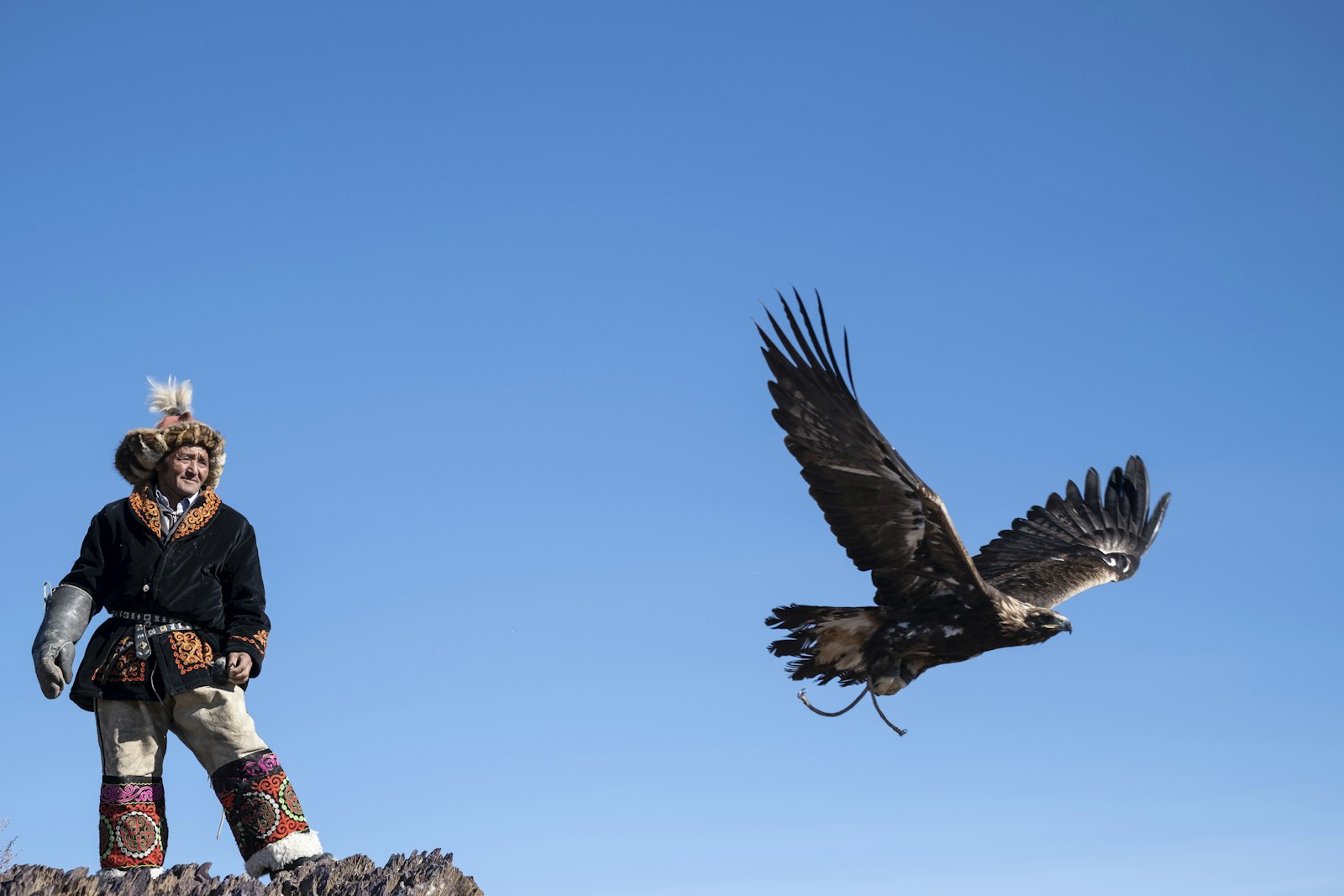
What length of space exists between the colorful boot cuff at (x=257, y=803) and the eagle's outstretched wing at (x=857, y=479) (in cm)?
312

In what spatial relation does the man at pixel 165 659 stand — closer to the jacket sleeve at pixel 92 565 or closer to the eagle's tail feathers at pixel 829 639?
the jacket sleeve at pixel 92 565

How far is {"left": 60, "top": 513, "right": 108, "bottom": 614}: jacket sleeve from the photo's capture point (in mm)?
4789

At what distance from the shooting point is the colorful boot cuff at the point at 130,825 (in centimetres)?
451

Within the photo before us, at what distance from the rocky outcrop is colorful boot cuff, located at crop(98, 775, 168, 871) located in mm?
161

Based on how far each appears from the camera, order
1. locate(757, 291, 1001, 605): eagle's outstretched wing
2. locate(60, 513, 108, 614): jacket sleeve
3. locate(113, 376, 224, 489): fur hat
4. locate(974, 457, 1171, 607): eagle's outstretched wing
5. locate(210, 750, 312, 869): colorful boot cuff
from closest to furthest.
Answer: locate(210, 750, 312, 869): colorful boot cuff, locate(60, 513, 108, 614): jacket sleeve, locate(113, 376, 224, 489): fur hat, locate(757, 291, 1001, 605): eagle's outstretched wing, locate(974, 457, 1171, 607): eagle's outstretched wing

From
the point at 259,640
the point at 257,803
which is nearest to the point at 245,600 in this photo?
the point at 259,640

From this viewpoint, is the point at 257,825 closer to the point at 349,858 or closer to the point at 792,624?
the point at 349,858

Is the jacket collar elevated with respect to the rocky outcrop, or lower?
elevated

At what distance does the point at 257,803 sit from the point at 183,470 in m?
1.35

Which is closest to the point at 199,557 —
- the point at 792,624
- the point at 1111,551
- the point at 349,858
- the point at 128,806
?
the point at 128,806

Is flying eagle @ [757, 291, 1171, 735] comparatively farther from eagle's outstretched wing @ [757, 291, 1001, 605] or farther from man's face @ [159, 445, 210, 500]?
man's face @ [159, 445, 210, 500]

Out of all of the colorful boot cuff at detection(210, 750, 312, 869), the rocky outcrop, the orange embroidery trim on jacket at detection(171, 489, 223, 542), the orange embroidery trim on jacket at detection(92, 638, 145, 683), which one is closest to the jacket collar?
the orange embroidery trim on jacket at detection(171, 489, 223, 542)

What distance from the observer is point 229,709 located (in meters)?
4.72

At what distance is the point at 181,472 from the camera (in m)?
4.98
